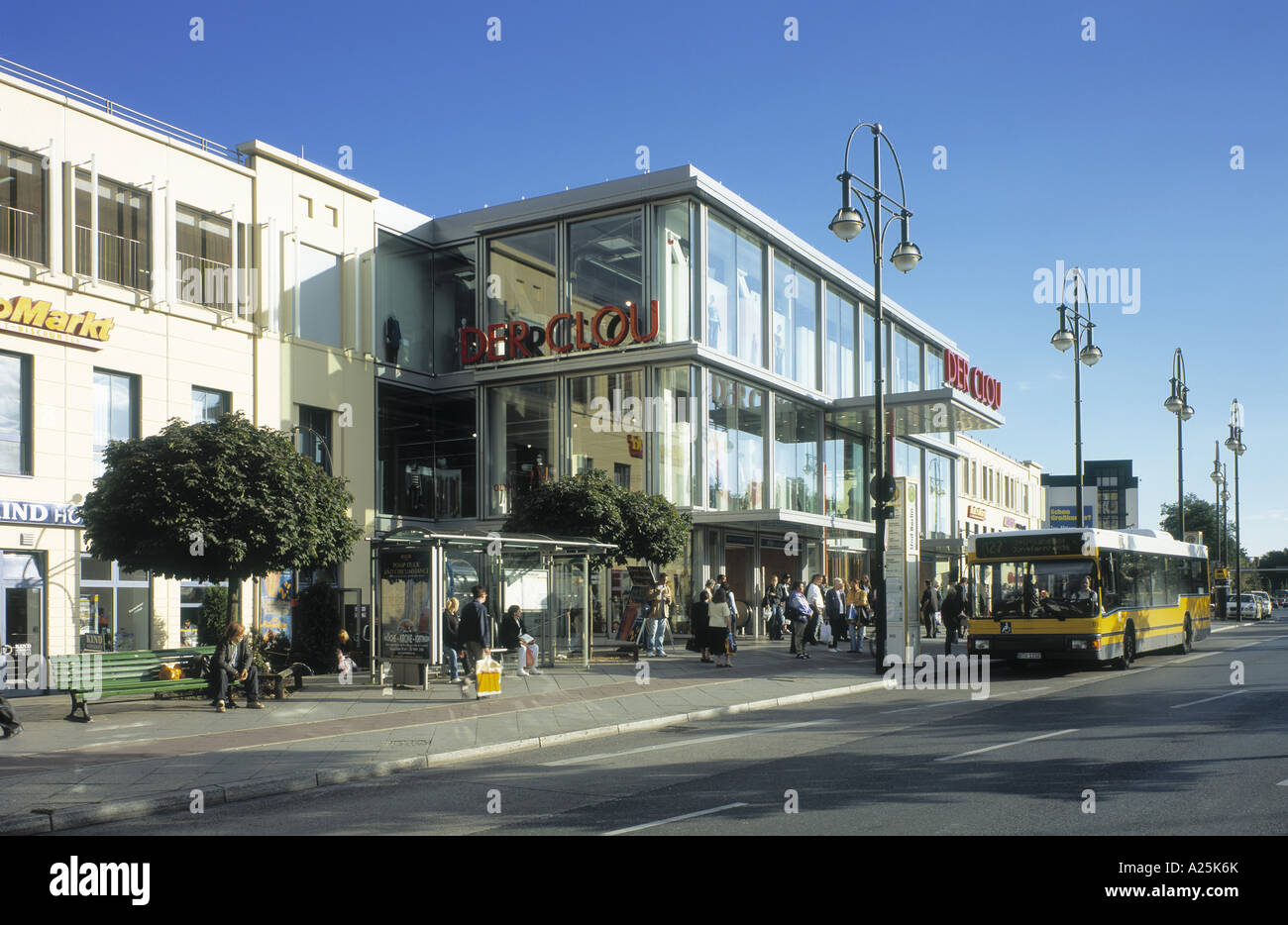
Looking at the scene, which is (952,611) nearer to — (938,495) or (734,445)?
(734,445)

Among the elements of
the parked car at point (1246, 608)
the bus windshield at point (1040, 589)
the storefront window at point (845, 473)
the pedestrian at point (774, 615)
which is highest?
the storefront window at point (845, 473)

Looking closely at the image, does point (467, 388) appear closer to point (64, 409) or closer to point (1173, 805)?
point (64, 409)

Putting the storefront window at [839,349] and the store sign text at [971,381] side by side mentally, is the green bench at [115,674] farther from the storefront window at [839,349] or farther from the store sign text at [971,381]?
the store sign text at [971,381]

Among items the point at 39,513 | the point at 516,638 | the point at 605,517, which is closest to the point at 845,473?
the point at 605,517

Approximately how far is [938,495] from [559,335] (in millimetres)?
23067

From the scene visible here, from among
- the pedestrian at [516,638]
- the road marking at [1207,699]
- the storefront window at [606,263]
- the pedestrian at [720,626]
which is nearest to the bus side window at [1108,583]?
the road marking at [1207,699]

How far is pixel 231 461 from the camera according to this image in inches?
691

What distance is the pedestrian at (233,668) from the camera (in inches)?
655

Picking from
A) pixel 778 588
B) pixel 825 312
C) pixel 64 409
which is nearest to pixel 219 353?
pixel 64 409

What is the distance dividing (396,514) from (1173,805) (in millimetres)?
28382

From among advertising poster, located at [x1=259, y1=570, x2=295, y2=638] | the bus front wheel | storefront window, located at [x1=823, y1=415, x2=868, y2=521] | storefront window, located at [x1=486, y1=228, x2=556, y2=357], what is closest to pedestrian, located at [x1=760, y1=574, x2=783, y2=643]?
storefront window, located at [x1=823, y1=415, x2=868, y2=521]

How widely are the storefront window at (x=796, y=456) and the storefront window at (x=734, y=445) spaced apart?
1.06 m

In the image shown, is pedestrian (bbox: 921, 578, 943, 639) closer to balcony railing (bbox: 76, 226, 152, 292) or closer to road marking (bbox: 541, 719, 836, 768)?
road marking (bbox: 541, 719, 836, 768)

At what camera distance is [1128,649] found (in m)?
23.3
